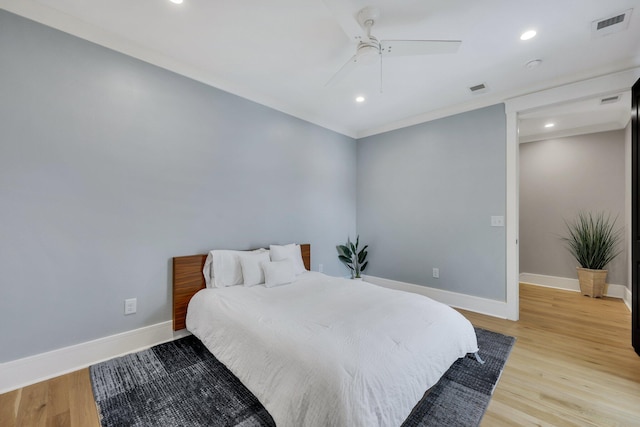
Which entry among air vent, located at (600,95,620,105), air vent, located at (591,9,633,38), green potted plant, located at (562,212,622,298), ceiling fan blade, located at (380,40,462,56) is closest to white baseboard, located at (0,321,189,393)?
ceiling fan blade, located at (380,40,462,56)

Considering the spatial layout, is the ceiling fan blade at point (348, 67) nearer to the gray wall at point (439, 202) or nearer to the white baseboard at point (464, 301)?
the gray wall at point (439, 202)

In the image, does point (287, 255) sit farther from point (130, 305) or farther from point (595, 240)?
point (595, 240)

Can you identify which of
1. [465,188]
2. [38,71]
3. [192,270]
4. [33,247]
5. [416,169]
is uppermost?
[38,71]

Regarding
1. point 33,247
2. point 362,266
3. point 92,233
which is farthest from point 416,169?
point 33,247

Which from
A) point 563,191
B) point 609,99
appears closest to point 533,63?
point 609,99

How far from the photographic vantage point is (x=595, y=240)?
3.88 metres

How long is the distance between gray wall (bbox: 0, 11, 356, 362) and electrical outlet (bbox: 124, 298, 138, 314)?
0.04 m

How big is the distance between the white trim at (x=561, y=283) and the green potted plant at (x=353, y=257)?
9.85ft

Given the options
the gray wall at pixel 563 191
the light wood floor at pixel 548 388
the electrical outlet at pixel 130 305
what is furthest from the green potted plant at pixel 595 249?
the electrical outlet at pixel 130 305

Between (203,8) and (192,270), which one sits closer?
(203,8)

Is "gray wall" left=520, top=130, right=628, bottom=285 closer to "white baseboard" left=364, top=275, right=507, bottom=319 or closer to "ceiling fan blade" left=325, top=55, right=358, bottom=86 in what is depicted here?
"white baseboard" left=364, top=275, right=507, bottom=319

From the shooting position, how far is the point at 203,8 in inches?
72.9

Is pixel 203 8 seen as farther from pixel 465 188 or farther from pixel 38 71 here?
pixel 465 188

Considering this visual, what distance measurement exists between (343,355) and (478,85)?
3143 mm
